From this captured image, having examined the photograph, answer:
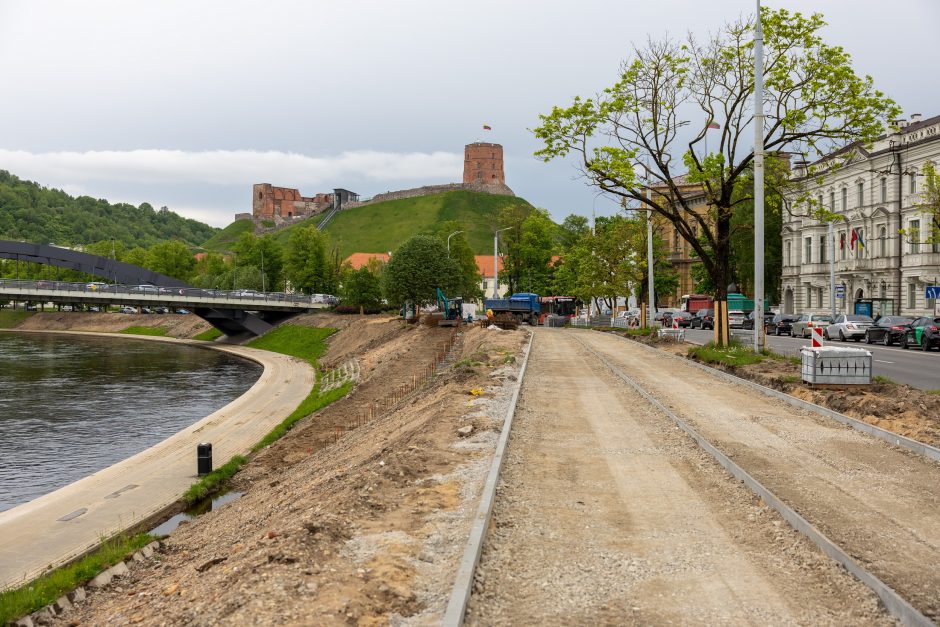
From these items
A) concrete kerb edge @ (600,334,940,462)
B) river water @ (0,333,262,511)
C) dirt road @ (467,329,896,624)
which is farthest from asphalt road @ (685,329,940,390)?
river water @ (0,333,262,511)

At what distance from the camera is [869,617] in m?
6.50

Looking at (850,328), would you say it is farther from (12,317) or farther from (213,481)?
(12,317)

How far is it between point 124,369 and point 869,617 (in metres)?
63.4

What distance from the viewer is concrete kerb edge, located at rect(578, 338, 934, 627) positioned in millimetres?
6316

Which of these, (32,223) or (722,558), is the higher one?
(32,223)

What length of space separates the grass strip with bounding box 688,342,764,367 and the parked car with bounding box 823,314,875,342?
18.0 m

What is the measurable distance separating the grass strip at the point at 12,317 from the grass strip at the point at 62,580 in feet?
430

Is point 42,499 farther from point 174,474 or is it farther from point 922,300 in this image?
point 922,300

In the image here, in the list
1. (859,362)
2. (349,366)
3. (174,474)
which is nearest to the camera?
(859,362)

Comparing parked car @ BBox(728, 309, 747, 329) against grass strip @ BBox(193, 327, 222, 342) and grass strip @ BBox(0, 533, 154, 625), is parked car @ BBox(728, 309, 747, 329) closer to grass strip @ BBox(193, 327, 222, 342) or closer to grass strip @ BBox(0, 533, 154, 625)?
grass strip @ BBox(0, 533, 154, 625)

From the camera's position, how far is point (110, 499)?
20.1 m

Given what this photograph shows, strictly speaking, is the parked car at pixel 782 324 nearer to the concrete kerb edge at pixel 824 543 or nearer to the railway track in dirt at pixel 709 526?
the railway track in dirt at pixel 709 526

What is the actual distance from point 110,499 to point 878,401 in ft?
63.1

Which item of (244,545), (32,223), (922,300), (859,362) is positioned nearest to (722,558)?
(244,545)
